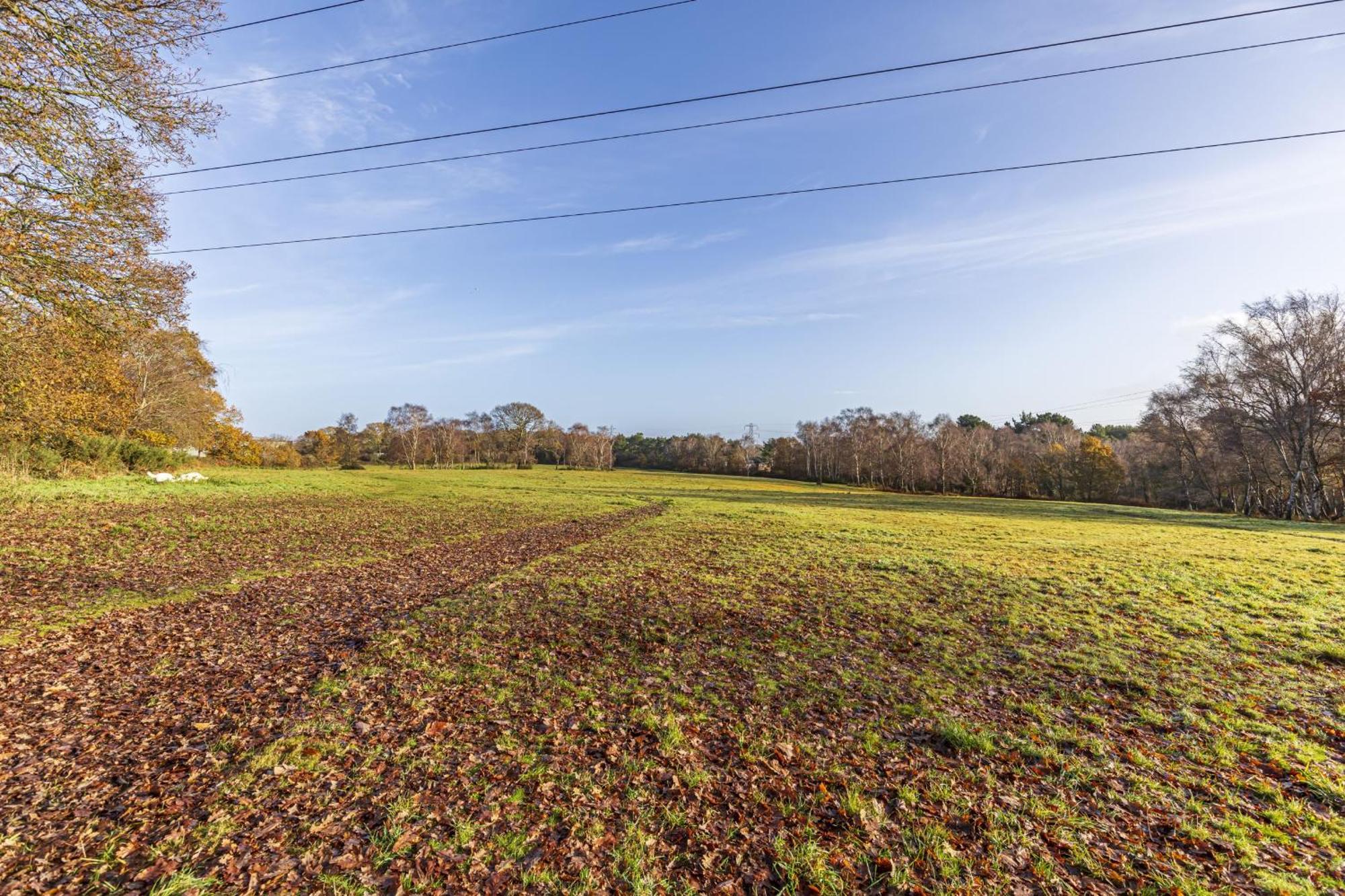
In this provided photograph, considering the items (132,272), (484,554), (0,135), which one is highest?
(0,135)

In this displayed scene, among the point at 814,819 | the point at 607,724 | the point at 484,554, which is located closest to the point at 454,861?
the point at 607,724

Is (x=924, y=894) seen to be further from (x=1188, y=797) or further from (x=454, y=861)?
(x=454, y=861)

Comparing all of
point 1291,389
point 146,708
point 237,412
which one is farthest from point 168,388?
point 1291,389

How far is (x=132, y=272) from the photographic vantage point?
1280cm

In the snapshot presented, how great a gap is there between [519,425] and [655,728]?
94.4 m

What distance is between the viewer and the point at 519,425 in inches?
3762

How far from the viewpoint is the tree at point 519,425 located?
3711 inches

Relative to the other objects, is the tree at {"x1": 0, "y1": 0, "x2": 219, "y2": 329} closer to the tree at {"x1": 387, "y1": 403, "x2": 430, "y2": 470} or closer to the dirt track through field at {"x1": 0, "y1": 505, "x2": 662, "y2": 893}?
the dirt track through field at {"x1": 0, "y1": 505, "x2": 662, "y2": 893}

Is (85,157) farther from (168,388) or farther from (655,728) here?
(168,388)

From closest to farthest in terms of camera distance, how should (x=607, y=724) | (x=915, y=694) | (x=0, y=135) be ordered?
1. (x=607, y=724)
2. (x=915, y=694)
3. (x=0, y=135)

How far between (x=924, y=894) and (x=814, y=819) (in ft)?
3.17

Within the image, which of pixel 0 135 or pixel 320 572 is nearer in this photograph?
pixel 0 135

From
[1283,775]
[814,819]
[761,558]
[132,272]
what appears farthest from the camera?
[761,558]

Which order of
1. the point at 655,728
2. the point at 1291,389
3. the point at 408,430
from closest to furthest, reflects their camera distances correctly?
the point at 655,728 < the point at 1291,389 < the point at 408,430
